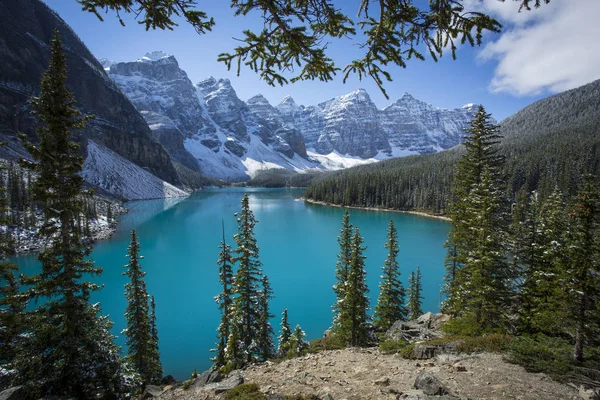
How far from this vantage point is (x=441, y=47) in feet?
14.4

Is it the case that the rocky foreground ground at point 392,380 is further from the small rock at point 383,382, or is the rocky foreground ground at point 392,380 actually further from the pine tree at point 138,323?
the pine tree at point 138,323

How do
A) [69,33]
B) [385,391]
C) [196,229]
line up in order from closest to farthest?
1. [385,391]
2. [196,229]
3. [69,33]

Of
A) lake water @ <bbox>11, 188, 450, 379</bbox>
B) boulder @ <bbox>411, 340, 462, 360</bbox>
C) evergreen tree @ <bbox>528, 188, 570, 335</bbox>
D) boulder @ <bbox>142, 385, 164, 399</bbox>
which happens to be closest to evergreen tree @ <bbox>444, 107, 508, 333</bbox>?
evergreen tree @ <bbox>528, 188, 570, 335</bbox>

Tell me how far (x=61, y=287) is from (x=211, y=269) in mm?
34061

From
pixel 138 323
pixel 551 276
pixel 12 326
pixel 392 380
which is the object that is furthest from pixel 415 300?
pixel 12 326

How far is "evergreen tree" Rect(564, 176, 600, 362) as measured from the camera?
345 inches

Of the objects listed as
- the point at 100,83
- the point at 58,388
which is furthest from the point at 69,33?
the point at 58,388

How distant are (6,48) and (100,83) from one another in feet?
163

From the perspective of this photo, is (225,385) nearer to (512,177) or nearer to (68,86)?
(512,177)

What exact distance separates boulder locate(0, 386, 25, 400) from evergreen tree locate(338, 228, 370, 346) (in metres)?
15.1

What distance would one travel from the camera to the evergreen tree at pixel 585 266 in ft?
28.7

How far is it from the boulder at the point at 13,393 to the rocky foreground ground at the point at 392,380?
12.0ft

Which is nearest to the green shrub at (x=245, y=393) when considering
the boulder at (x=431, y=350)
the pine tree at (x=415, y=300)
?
the boulder at (x=431, y=350)

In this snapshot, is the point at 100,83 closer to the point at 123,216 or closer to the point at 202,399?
the point at 123,216
